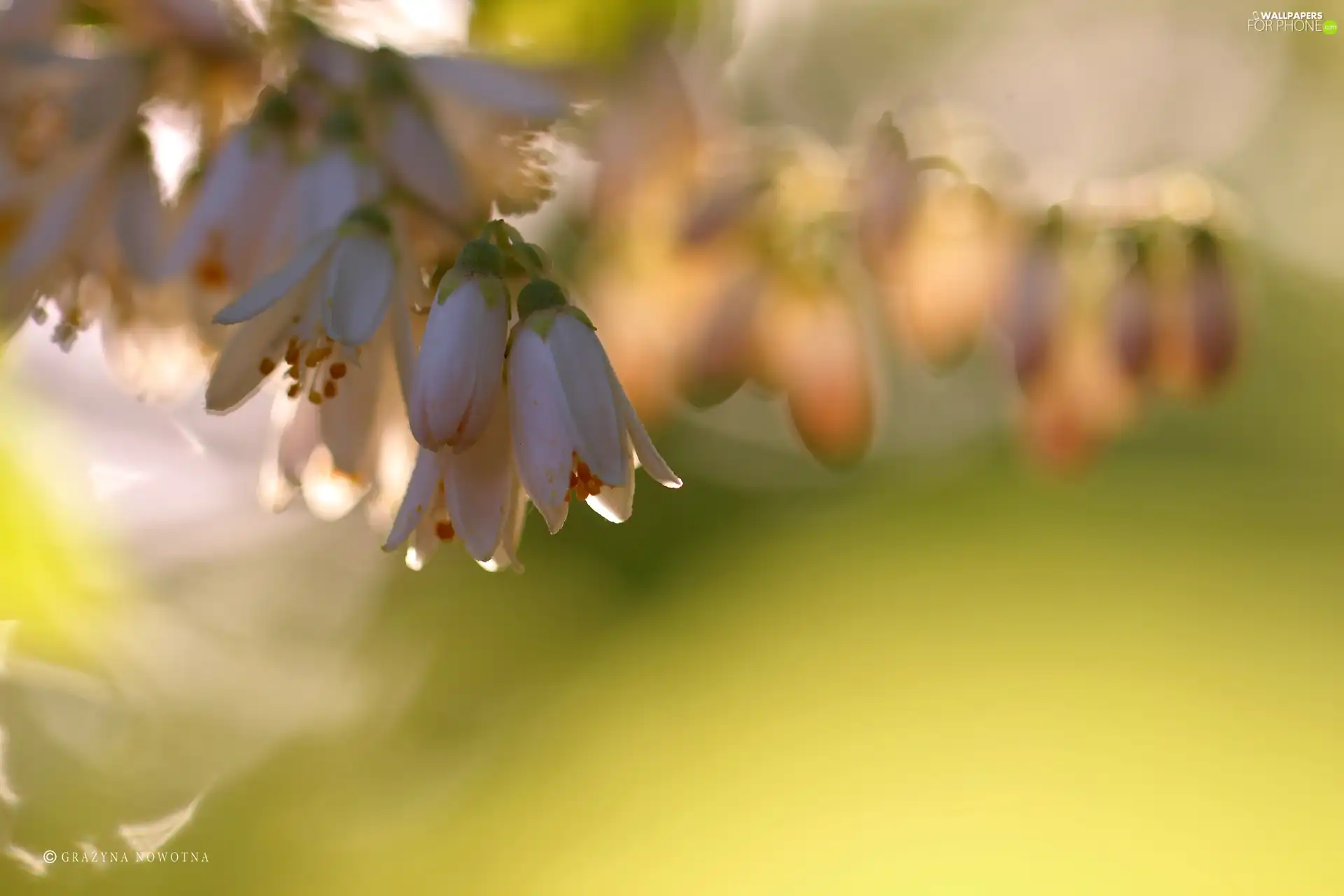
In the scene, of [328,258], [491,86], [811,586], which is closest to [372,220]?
[328,258]

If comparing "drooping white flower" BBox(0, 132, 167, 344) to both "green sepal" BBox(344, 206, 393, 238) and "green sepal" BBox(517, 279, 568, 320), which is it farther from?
"green sepal" BBox(517, 279, 568, 320)

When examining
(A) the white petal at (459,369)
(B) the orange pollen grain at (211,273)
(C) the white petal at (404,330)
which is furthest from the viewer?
(B) the orange pollen grain at (211,273)

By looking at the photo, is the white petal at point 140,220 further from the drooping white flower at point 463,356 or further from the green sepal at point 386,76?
the drooping white flower at point 463,356

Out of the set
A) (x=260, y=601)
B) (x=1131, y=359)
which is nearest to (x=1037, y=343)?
(x=1131, y=359)

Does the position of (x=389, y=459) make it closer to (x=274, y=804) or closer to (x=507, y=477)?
(x=507, y=477)

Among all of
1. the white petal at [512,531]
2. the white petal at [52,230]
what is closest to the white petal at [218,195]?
the white petal at [52,230]

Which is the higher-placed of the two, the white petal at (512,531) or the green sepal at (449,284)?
the green sepal at (449,284)

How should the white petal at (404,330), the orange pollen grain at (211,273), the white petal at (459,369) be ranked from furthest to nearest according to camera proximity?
the orange pollen grain at (211,273) < the white petal at (404,330) < the white petal at (459,369)
